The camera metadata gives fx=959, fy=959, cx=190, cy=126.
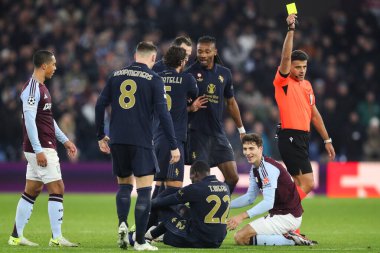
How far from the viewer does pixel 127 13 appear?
25.3 m

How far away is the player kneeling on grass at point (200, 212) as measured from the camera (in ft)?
35.3

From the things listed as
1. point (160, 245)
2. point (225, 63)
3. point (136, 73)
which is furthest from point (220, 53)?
point (136, 73)

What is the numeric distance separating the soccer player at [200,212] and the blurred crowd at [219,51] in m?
10.7

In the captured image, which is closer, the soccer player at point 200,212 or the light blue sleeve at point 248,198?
the soccer player at point 200,212

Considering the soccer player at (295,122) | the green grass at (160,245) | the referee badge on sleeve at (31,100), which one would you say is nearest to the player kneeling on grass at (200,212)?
the green grass at (160,245)

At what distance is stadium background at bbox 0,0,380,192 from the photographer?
22234mm

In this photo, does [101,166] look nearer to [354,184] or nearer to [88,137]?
[88,137]

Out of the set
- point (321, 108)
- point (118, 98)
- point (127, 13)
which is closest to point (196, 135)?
point (118, 98)

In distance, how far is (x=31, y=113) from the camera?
1099 centimetres

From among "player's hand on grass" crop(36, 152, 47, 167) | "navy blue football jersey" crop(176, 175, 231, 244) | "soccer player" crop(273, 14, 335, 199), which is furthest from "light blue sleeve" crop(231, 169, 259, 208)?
"player's hand on grass" crop(36, 152, 47, 167)

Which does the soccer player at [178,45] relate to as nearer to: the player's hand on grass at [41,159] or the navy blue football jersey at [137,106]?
the navy blue football jersey at [137,106]

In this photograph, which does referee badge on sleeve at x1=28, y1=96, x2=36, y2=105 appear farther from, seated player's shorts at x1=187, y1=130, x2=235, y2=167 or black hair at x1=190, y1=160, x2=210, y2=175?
seated player's shorts at x1=187, y1=130, x2=235, y2=167

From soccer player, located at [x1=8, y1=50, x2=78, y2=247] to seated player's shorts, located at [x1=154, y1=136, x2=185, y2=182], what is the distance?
1.33 meters

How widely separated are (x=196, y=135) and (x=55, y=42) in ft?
39.5
